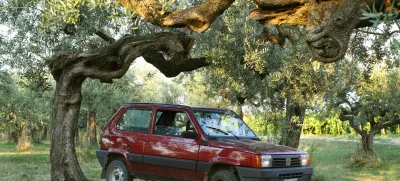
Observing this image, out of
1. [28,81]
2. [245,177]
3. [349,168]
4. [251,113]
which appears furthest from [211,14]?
[349,168]

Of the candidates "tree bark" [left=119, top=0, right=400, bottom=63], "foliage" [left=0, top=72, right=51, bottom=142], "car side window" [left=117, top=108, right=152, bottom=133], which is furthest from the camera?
"foliage" [left=0, top=72, right=51, bottom=142]

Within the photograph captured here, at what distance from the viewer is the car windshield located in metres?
10.1

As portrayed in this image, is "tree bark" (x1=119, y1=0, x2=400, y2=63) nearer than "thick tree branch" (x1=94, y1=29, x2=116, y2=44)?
Yes

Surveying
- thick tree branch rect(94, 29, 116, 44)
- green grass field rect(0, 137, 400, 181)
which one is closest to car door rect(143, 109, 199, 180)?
thick tree branch rect(94, 29, 116, 44)

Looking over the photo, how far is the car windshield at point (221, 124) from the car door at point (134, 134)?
128cm

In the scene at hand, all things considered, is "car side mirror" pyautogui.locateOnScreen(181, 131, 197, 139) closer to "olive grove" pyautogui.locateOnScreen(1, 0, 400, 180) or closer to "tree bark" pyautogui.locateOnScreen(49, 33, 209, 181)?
"olive grove" pyautogui.locateOnScreen(1, 0, 400, 180)

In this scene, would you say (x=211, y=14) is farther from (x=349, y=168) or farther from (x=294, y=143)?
(x=349, y=168)

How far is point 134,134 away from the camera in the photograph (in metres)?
10.9

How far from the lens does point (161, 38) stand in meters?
11.8

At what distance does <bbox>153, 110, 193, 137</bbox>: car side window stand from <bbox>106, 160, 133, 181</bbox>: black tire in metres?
1.13

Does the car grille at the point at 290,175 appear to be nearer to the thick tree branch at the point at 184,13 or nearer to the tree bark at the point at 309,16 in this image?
the tree bark at the point at 309,16

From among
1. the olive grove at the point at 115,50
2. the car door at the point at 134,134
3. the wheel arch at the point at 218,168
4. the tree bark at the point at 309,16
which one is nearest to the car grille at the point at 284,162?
the wheel arch at the point at 218,168

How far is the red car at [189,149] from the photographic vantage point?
8.97 m

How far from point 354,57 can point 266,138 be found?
3675 mm
